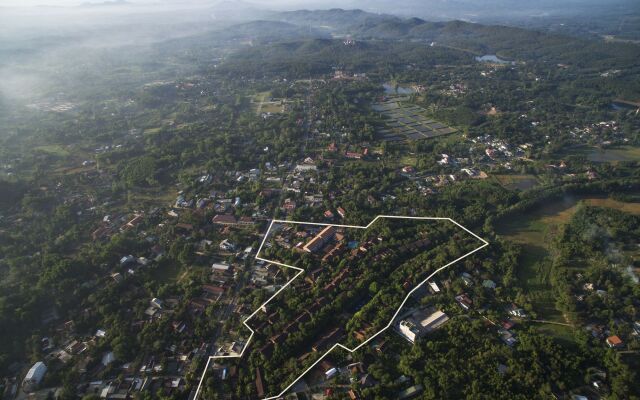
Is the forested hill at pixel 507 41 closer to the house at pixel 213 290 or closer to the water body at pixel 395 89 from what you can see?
the water body at pixel 395 89

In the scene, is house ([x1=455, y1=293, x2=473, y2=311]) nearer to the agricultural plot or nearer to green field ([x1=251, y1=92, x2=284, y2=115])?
the agricultural plot

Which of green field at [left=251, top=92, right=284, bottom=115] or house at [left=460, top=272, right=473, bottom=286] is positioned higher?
green field at [left=251, top=92, right=284, bottom=115]

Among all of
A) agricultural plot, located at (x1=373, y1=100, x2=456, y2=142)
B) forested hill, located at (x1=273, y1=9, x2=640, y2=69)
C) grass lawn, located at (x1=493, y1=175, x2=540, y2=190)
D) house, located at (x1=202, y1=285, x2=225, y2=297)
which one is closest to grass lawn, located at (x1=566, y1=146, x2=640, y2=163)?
grass lawn, located at (x1=493, y1=175, x2=540, y2=190)

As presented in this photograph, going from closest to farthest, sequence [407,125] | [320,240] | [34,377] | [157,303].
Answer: [34,377], [157,303], [320,240], [407,125]

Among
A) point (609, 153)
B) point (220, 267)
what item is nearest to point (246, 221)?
point (220, 267)

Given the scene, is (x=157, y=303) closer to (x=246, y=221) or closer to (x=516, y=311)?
(x=246, y=221)

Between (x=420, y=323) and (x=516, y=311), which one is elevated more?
(x=516, y=311)
